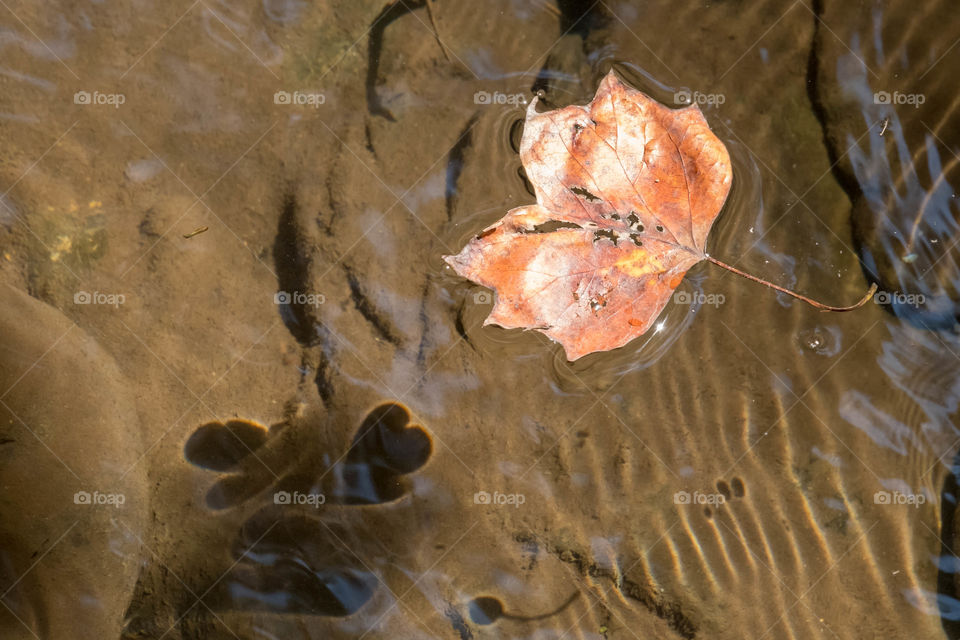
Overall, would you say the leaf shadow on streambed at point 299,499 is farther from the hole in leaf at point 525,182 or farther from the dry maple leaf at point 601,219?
the hole in leaf at point 525,182

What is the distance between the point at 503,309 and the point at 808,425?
195 cm

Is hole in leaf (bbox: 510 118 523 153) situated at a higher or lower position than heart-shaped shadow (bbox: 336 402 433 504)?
higher

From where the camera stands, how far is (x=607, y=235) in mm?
3291

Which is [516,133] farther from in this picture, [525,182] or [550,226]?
[550,226]

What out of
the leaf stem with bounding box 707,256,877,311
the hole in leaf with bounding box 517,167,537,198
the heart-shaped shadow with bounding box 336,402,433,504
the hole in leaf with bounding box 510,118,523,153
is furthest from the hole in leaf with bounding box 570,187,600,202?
the heart-shaped shadow with bounding box 336,402,433,504

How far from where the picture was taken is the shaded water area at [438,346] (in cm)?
349

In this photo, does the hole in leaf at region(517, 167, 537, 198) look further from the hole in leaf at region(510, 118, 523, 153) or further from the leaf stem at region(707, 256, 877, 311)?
the leaf stem at region(707, 256, 877, 311)

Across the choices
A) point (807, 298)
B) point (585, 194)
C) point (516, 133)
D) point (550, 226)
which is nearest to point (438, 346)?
point (550, 226)

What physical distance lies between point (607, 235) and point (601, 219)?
0.09m

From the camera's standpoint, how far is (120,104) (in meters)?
A: 3.50

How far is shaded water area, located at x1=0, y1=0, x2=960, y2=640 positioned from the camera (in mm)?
3486

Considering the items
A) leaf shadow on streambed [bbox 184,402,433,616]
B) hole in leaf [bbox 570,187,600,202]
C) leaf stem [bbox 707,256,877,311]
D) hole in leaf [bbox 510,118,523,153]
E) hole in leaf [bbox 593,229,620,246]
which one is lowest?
leaf shadow on streambed [bbox 184,402,433,616]

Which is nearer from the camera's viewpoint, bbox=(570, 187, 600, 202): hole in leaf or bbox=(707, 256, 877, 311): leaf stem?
bbox=(570, 187, 600, 202): hole in leaf

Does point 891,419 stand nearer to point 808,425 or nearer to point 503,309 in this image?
point 808,425
